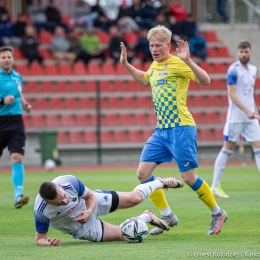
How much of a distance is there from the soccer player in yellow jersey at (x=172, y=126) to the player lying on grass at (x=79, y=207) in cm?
37

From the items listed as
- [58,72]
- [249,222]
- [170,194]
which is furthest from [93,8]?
[249,222]

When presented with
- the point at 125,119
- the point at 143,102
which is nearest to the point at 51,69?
the point at 125,119

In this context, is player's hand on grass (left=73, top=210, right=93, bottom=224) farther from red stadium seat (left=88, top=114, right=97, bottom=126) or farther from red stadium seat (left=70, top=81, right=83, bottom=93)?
red stadium seat (left=70, top=81, right=83, bottom=93)

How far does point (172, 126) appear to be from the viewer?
297 inches

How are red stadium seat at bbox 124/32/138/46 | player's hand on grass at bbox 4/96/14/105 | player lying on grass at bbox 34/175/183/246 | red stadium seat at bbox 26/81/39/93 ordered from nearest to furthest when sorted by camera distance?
player lying on grass at bbox 34/175/183/246 < player's hand on grass at bbox 4/96/14/105 < red stadium seat at bbox 26/81/39/93 < red stadium seat at bbox 124/32/138/46

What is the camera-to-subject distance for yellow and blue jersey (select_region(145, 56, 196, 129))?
7.55 m

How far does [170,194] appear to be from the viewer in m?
12.4

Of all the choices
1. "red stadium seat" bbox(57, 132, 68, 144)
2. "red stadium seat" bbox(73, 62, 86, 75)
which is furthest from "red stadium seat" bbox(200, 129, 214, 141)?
"red stadium seat" bbox(73, 62, 86, 75)

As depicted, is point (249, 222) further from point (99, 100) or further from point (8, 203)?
point (99, 100)

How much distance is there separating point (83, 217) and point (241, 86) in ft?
17.4

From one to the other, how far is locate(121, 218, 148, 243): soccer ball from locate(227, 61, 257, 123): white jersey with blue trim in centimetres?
460

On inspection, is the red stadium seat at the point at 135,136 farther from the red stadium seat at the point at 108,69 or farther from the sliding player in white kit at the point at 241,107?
the sliding player in white kit at the point at 241,107

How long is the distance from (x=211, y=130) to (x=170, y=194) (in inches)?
451

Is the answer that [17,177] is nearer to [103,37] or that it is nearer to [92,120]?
[92,120]
